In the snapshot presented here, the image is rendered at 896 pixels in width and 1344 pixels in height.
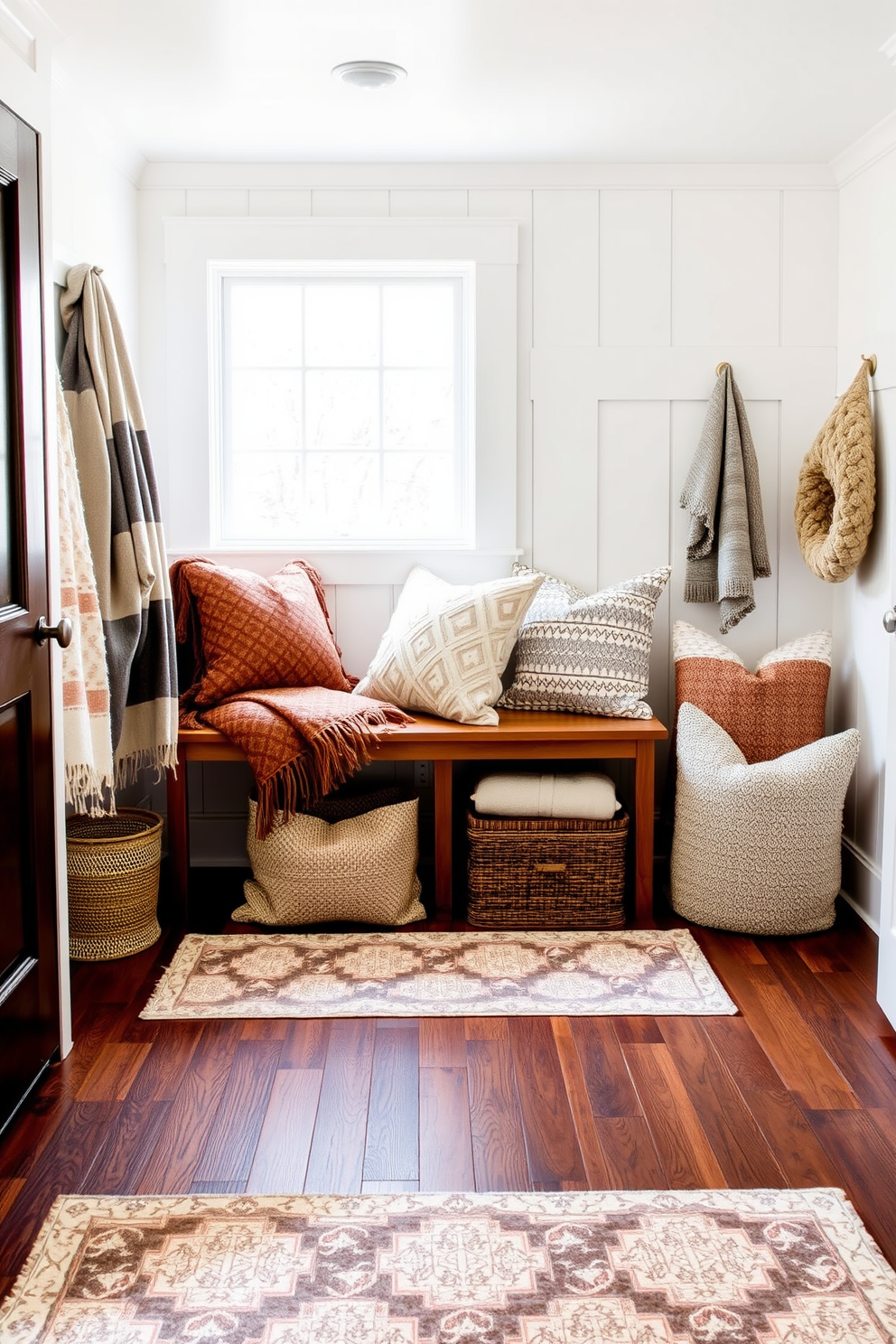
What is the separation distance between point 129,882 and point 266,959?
0.42m

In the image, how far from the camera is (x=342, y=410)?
12.6ft

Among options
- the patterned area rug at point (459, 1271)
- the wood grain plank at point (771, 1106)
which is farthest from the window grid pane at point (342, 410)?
the patterned area rug at point (459, 1271)

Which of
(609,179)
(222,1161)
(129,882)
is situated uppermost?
(609,179)

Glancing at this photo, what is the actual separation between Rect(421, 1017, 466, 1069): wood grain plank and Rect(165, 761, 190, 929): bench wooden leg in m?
0.97

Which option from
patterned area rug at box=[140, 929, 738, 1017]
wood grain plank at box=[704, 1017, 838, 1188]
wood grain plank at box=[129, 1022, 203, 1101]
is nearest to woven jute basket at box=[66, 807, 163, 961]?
patterned area rug at box=[140, 929, 738, 1017]

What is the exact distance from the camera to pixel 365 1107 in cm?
233

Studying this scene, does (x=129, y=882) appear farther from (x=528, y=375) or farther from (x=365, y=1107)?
(x=528, y=375)

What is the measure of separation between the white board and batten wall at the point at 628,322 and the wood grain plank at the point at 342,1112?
1576 mm

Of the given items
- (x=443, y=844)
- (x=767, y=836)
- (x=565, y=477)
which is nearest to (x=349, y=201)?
(x=565, y=477)

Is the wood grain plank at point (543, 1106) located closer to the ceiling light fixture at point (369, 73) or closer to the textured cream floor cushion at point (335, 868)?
the textured cream floor cushion at point (335, 868)

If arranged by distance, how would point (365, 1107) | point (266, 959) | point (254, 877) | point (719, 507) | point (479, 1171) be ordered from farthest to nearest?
point (719, 507) → point (254, 877) → point (266, 959) → point (365, 1107) → point (479, 1171)

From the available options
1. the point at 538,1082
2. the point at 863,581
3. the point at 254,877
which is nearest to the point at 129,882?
the point at 254,877

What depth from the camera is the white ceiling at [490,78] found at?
2.54 metres

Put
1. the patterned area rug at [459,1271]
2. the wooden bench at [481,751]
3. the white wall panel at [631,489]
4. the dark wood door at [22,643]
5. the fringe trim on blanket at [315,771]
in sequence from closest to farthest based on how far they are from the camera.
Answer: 1. the patterned area rug at [459,1271]
2. the dark wood door at [22,643]
3. the fringe trim on blanket at [315,771]
4. the wooden bench at [481,751]
5. the white wall panel at [631,489]
